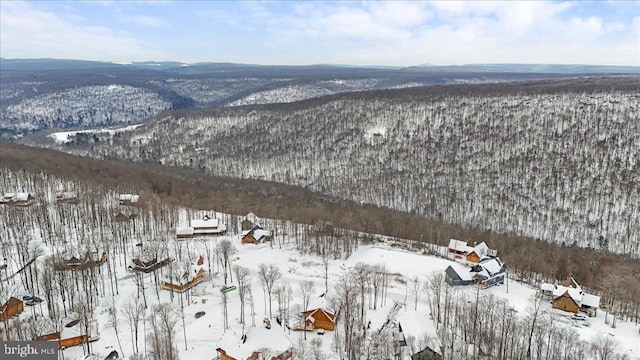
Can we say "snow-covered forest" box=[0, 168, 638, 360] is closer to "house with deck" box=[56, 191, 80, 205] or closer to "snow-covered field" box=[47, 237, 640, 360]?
"snow-covered field" box=[47, 237, 640, 360]

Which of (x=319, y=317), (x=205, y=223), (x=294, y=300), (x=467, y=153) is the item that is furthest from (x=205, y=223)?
(x=467, y=153)

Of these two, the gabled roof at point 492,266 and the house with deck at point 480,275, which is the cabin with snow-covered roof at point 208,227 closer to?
the house with deck at point 480,275

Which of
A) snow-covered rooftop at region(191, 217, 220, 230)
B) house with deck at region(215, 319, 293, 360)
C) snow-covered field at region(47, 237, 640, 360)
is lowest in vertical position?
snow-covered field at region(47, 237, 640, 360)

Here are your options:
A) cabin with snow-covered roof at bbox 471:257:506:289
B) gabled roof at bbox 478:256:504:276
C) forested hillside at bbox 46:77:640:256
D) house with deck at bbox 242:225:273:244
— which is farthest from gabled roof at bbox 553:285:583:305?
forested hillside at bbox 46:77:640:256

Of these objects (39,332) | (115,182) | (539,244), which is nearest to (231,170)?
(115,182)

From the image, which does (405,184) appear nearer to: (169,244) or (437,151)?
(437,151)
